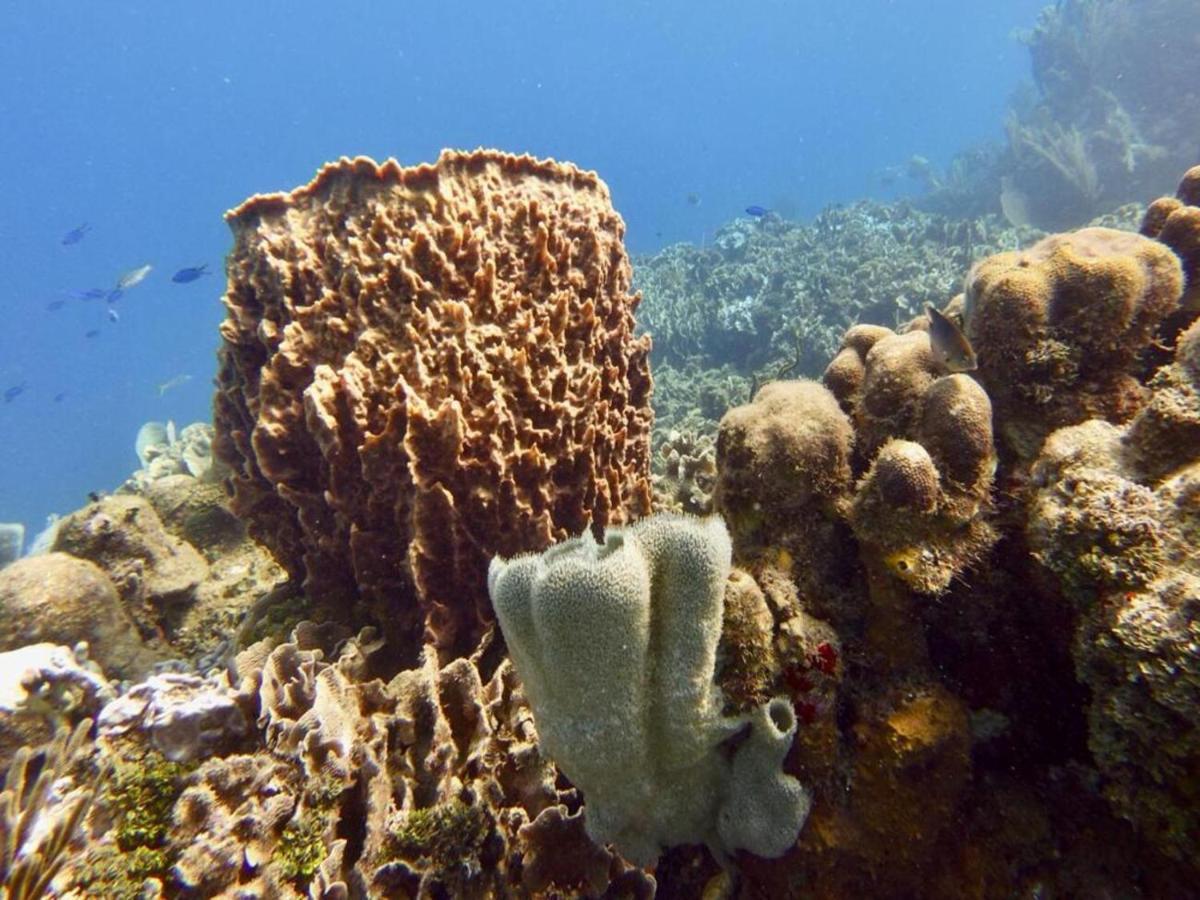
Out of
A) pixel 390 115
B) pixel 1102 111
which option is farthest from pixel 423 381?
pixel 390 115

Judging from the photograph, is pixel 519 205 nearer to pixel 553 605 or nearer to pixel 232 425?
pixel 232 425

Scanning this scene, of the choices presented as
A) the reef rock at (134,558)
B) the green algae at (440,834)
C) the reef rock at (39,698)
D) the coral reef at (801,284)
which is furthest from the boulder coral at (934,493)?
the coral reef at (801,284)

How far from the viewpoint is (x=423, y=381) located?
3176 millimetres

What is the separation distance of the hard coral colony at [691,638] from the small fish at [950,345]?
2cm

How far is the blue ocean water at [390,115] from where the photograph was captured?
91500mm

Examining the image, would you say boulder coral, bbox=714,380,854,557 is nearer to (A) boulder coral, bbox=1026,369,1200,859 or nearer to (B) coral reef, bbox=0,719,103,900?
(A) boulder coral, bbox=1026,369,1200,859

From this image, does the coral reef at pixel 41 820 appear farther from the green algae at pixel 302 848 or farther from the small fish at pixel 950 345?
the small fish at pixel 950 345

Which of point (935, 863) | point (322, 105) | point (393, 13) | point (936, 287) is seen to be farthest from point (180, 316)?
point (935, 863)

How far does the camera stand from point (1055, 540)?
201 centimetres

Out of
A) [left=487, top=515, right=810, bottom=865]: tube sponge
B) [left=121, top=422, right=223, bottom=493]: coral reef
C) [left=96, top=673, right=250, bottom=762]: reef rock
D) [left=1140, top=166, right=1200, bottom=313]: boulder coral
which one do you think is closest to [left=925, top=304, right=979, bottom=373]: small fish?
[left=1140, top=166, right=1200, bottom=313]: boulder coral

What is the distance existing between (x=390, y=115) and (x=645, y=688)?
181766 millimetres

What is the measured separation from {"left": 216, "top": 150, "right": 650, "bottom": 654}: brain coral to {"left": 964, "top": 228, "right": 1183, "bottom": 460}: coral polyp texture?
199cm

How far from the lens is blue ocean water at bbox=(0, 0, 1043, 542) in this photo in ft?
300

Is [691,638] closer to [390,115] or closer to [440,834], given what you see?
[440,834]
